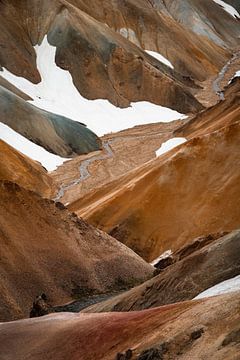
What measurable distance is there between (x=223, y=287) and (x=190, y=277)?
124 inches

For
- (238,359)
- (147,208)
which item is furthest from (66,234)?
(238,359)

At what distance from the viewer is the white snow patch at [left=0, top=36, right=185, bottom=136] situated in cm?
10038

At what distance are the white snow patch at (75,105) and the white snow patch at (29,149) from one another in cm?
1517

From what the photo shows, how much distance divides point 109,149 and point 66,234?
47.9 m

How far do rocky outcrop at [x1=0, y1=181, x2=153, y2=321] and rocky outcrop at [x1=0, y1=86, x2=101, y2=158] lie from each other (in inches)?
1682

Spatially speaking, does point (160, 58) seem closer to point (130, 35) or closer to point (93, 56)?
point (130, 35)

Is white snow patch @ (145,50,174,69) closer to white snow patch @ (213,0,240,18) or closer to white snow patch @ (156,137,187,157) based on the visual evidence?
white snow patch @ (156,137,187,157)

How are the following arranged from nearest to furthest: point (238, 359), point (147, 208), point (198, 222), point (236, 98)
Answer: point (238, 359)
point (198, 222)
point (147, 208)
point (236, 98)

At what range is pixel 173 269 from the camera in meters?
27.4

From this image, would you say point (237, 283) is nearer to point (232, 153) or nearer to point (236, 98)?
point (232, 153)

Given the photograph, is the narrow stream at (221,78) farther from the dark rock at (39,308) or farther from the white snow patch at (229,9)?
the dark rock at (39,308)

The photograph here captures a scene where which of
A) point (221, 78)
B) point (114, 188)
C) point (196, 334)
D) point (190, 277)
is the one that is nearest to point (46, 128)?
point (114, 188)

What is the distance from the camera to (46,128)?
86.1 meters

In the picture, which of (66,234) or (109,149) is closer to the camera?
(66,234)
